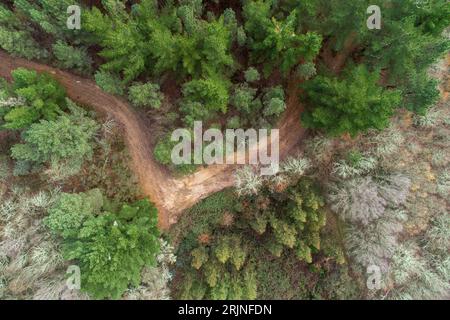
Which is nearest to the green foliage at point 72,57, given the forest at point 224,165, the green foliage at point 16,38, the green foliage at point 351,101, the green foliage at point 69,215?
the forest at point 224,165

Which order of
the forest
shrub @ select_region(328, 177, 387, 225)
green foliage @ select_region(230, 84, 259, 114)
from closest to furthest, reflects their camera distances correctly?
1. the forest
2. green foliage @ select_region(230, 84, 259, 114)
3. shrub @ select_region(328, 177, 387, 225)

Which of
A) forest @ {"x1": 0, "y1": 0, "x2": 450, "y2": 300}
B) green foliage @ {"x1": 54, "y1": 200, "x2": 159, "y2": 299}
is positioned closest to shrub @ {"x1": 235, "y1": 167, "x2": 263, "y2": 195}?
forest @ {"x1": 0, "y1": 0, "x2": 450, "y2": 300}

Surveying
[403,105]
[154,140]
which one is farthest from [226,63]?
[403,105]

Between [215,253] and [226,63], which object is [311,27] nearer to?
[226,63]

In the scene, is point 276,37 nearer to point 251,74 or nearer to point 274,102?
point 251,74

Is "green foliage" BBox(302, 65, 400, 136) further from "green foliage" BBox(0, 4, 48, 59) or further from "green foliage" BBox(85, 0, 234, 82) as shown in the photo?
"green foliage" BBox(0, 4, 48, 59)

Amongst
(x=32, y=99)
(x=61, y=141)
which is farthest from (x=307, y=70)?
(x=32, y=99)
